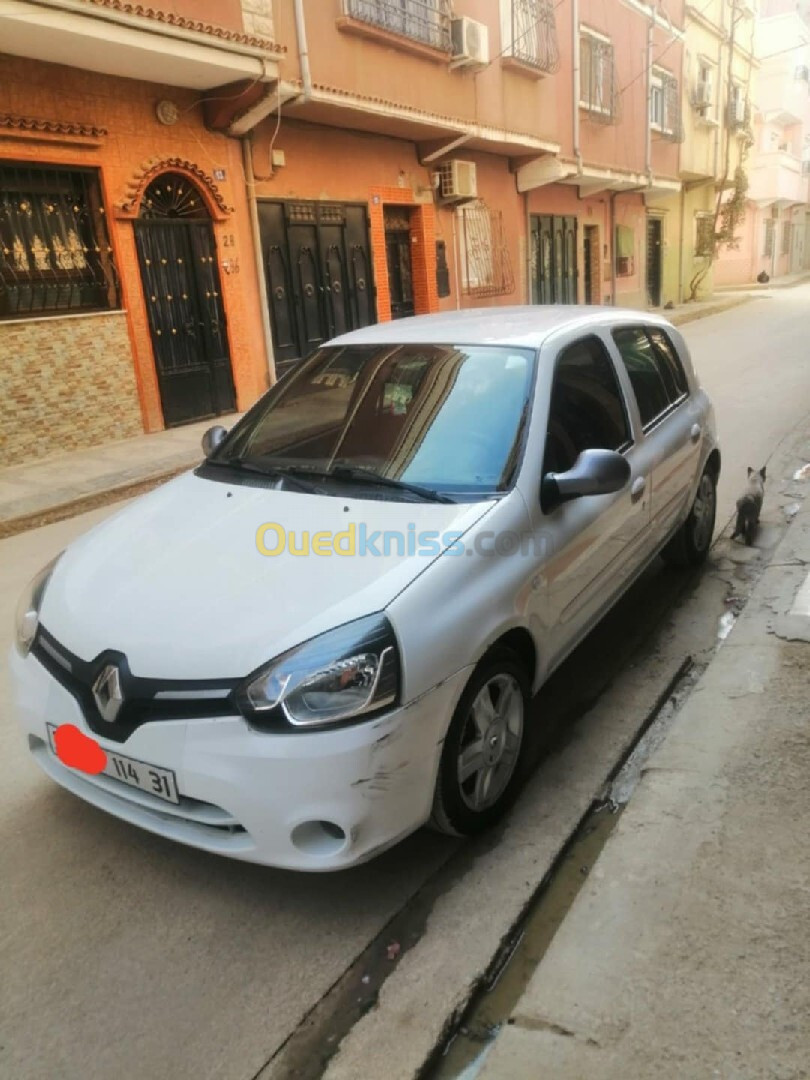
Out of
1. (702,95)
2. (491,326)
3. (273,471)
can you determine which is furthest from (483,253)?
(702,95)

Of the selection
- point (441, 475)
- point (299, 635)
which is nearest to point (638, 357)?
point (441, 475)

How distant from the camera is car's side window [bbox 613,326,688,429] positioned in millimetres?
3904

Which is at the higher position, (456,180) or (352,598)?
(456,180)

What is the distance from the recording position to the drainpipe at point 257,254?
10.3m

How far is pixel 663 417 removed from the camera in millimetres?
4109

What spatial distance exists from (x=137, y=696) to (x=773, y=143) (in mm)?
44065

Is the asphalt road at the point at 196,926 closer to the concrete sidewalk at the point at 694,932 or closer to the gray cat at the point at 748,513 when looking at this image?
the concrete sidewalk at the point at 694,932

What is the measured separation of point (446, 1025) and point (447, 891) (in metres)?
0.47

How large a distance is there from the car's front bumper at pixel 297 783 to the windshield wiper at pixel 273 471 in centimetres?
101

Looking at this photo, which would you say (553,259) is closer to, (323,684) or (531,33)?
(531,33)

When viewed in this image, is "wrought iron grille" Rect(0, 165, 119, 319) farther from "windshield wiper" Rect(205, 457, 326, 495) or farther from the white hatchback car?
"windshield wiper" Rect(205, 457, 326, 495)

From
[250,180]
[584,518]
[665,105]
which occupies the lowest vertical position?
[584,518]

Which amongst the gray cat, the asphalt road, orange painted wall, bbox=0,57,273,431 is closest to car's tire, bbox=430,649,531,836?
the asphalt road

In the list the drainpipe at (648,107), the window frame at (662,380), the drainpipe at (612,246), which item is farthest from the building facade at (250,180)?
the window frame at (662,380)
